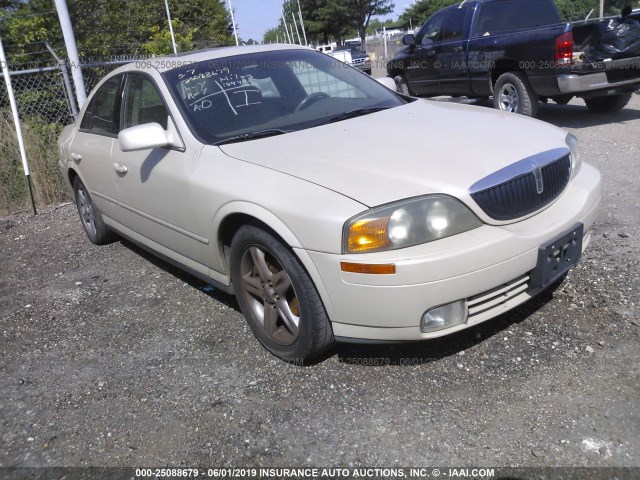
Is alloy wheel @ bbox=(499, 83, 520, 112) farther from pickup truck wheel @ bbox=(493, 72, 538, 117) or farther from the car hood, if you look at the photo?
the car hood

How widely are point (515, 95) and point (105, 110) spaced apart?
591 centimetres

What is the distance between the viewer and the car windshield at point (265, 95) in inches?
143

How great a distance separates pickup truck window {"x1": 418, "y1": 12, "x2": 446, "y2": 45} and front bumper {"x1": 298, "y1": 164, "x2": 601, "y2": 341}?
786 cm

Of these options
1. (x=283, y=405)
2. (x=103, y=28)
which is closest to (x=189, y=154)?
(x=283, y=405)

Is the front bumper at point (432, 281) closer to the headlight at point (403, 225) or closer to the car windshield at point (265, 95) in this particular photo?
the headlight at point (403, 225)

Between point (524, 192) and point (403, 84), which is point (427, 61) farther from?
point (524, 192)

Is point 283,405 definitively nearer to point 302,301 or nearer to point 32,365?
point 302,301

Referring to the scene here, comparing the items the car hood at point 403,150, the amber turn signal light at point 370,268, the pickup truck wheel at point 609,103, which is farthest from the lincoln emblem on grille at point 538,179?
the pickup truck wheel at point 609,103

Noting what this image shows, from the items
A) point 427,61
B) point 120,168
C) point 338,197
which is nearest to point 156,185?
point 120,168

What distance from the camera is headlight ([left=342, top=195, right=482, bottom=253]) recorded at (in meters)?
2.60

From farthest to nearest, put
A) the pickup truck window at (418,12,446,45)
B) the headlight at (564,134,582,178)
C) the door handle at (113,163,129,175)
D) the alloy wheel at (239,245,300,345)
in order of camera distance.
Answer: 1. the pickup truck window at (418,12,446,45)
2. the door handle at (113,163,129,175)
3. the headlight at (564,134,582,178)
4. the alloy wheel at (239,245,300,345)

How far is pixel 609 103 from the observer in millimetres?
9102

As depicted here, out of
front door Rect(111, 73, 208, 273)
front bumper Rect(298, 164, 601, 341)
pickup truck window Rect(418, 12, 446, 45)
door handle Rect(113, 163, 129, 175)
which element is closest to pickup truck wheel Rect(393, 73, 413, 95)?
pickup truck window Rect(418, 12, 446, 45)

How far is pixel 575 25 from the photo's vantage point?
868cm
